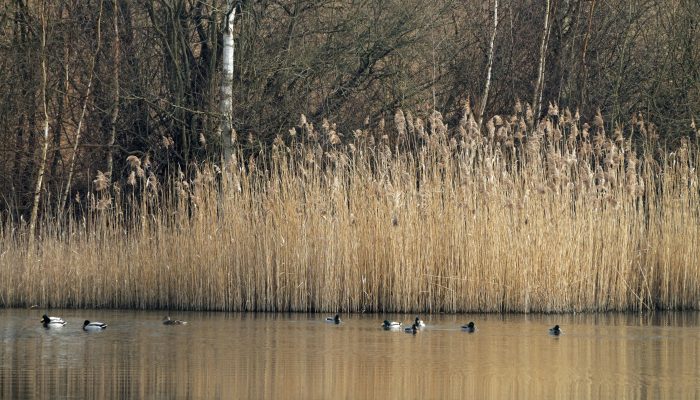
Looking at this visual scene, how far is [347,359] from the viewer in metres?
9.42

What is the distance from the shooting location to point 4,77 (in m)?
18.3

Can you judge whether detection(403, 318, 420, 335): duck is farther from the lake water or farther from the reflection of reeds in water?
the reflection of reeds in water

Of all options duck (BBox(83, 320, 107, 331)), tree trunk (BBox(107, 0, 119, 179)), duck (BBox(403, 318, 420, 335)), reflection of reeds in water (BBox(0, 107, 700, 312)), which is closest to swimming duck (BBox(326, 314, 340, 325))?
duck (BBox(403, 318, 420, 335))

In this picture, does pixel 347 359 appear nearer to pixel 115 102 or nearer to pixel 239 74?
pixel 239 74

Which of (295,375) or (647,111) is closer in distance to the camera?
(295,375)

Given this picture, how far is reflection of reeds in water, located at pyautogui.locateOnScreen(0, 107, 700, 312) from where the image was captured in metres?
13.3

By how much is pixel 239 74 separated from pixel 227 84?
35.1 inches

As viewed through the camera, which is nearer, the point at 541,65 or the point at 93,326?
the point at 93,326

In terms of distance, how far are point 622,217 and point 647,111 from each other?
16.7 feet

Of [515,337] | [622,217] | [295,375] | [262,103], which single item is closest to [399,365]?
[295,375]

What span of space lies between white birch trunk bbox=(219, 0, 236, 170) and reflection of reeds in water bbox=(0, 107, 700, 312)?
2981mm

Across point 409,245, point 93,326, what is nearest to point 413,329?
point 409,245

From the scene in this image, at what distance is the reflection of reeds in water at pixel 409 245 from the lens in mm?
13273

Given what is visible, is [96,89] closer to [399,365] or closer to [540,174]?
[540,174]
